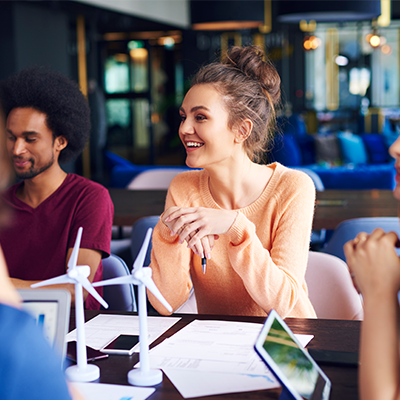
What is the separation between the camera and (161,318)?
4.75 feet

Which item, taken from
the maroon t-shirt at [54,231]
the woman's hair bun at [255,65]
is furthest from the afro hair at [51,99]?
the woman's hair bun at [255,65]

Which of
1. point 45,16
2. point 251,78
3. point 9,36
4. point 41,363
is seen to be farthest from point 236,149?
point 45,16

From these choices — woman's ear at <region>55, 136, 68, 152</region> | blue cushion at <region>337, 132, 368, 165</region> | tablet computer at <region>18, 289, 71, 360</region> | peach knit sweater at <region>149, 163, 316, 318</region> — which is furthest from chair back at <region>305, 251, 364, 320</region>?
blue cushion at <region>337, 132, 368, 165</region>

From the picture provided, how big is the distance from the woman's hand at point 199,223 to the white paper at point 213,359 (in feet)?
0.68

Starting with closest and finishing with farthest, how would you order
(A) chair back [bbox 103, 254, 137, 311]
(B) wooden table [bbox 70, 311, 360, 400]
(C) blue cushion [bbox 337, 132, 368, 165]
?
1. (B) wooden table [bbox 70, 311, 360, 400]
2. (A) chair back [bbox 103, 254, 137, 311]
3. (C) blue cushion [bbox 337, 132, 368, 165]

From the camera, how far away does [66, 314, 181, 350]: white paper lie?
1.30m

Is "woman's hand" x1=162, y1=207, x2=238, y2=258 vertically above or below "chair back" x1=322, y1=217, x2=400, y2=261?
above

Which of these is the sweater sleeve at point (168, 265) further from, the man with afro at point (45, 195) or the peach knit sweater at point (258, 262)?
the man with afro at point (45, 195)

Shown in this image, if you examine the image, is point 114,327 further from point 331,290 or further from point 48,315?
point 331,290

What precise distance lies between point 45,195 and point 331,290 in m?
1.01

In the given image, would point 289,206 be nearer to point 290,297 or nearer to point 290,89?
point 290,297

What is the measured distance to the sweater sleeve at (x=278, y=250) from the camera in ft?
4.73

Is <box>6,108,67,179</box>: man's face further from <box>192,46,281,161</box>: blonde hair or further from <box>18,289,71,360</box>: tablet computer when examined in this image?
<box>18,289,71,360</box>: tablet computer

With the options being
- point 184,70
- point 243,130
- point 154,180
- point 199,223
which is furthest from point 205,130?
point 184,70
